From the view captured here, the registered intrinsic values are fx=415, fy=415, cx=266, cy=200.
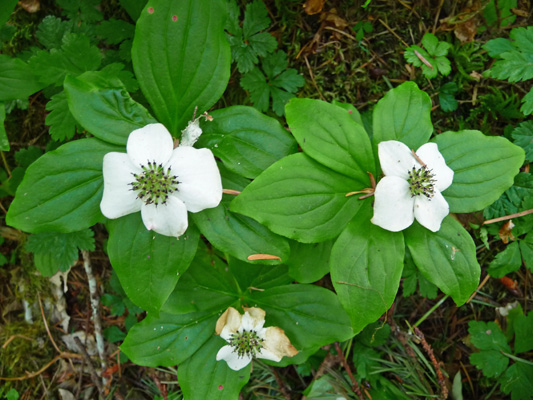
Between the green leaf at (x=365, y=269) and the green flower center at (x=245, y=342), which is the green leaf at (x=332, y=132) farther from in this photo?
the green flower center at (x=245, y=342)

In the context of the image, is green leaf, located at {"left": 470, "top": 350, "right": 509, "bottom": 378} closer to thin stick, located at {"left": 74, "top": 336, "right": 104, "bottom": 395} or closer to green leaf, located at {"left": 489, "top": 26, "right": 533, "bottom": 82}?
green leaf, located at {"left": 489, "top": 26, "right": 533, "bottom": 82}

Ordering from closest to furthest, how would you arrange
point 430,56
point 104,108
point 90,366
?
point 104,108 < point 430,56 < point 90,366

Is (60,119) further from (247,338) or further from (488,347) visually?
(488,347)

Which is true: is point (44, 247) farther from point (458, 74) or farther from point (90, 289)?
point (458, 74)

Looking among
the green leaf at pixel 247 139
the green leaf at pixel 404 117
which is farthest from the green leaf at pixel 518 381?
the green leaf at pixel 247 139

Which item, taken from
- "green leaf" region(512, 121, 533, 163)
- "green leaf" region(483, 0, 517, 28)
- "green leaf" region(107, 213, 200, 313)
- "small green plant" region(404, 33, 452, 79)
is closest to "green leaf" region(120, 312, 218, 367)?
"green leaf" region(107, 213, 200, 313)

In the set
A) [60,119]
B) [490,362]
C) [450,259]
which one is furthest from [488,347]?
[60,119]
